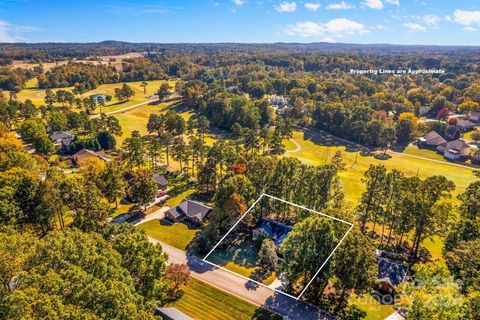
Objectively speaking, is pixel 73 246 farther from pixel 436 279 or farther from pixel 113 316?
pixel 436 279

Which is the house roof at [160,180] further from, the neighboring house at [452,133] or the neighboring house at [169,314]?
the neighboring house at [452,133]

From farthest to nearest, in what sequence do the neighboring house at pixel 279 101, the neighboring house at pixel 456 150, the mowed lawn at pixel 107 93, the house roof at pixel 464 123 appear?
the neighboring house at pixel 279 101, the mowed lawn at pixel 107 93, the house roof at pixel 464 123, the neighboring house at pixel 456 150

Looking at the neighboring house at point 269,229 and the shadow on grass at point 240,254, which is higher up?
the neighboring house at point 269,229

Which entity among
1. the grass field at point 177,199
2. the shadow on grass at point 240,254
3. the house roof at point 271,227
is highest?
the house roof at point 271,227

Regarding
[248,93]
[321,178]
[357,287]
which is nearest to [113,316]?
[357,287]

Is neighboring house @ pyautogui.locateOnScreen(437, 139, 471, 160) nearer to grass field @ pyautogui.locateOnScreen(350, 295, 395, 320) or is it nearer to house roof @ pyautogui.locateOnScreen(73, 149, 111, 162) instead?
grass field @ pyautogui.locateOnScreen(350, 295, 395, 320)

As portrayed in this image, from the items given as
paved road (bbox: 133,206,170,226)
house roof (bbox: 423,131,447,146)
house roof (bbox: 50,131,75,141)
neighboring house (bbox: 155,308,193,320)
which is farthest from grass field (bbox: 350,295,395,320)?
house roof (bbox: 423,131,447,146)

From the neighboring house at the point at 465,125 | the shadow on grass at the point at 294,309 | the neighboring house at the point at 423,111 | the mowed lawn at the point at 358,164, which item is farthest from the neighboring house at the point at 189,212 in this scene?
the neighboring house at the point at 423,111
